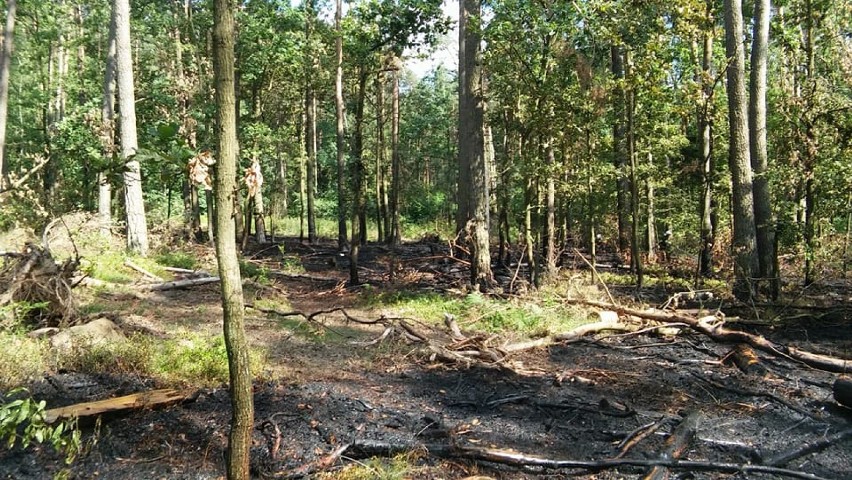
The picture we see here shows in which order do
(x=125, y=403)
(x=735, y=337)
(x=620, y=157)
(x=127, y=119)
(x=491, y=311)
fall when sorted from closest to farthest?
(x=125, y=403)
(x=735, y=337)
(x=491, y=311)
(x=127, y=119)
(x=620, y=157)

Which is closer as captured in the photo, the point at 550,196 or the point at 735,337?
the point at 735,337

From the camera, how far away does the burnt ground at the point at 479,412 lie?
3.88 meters

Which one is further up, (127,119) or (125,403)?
(127,119)

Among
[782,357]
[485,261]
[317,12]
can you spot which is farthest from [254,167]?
[317,12]

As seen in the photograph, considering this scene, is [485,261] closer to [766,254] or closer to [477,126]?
[477,126]

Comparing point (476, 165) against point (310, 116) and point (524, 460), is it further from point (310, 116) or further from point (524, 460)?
point (310, 116)

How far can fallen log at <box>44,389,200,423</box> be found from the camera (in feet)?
12.8

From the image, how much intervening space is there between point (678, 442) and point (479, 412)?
163cm


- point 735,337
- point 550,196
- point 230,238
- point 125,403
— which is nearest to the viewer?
point 230,238

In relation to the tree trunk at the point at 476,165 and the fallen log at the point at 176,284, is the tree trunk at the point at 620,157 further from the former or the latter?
the fallen log at the point at 176,284

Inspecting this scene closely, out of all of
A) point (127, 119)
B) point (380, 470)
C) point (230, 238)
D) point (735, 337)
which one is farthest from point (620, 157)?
point (230, 238)

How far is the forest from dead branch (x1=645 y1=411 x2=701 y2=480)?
2 cm

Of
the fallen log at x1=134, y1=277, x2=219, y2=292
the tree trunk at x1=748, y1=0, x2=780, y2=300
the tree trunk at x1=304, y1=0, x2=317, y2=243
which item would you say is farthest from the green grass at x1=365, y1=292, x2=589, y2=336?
the tree trunk at x1=304, y1=0, x2=317, y2=243

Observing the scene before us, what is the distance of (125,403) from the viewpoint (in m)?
4.25
